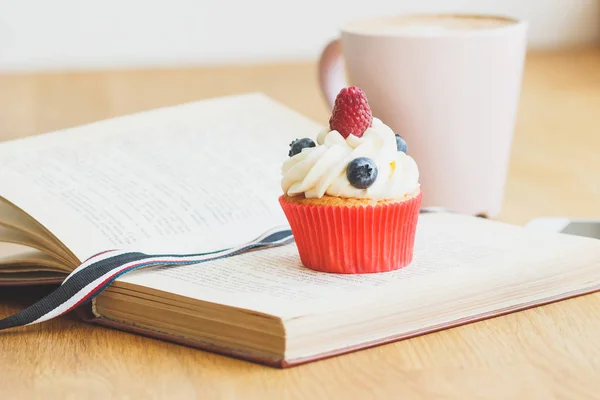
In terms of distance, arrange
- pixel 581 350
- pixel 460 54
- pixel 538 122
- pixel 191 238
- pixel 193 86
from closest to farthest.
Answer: pixel 581 350 < pixel 191 238 < pixel 460 54 < pixel 538 122 < pixel 193 86

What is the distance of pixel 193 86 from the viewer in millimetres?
1964

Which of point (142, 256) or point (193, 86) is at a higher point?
point (142, 256)

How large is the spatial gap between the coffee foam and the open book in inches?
5.9

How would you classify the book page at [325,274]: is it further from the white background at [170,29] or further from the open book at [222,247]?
the white background at [170,29]

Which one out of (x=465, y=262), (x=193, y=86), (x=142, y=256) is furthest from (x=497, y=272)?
(x=193, y=86)

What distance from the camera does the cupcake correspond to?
67 cm

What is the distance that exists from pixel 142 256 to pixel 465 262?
0.70 ft

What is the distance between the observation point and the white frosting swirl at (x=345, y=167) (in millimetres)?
671

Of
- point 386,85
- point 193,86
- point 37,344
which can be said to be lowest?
point 193,86

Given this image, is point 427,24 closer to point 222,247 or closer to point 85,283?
point 222,247

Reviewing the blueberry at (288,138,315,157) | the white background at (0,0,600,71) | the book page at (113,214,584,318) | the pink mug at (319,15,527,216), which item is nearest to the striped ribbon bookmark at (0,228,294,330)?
the book page at (113,214,584,318)

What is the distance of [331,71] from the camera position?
103 cm

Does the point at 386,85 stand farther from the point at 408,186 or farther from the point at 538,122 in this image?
the point at 538,122

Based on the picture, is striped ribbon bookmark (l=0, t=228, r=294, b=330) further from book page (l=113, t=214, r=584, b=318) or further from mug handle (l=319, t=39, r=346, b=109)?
mug handle (l=319, t=39, r=346, b=109)
